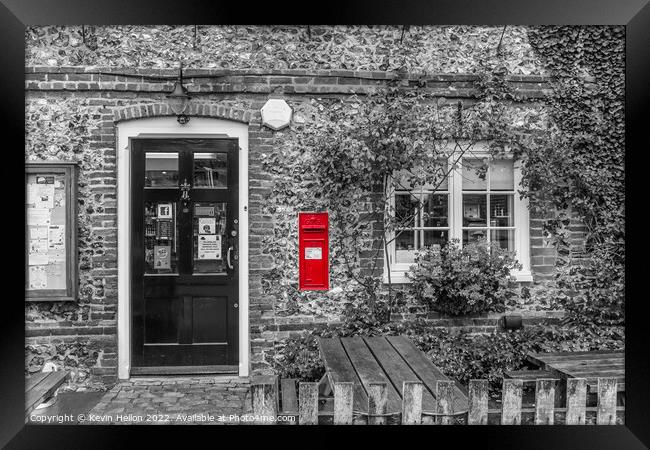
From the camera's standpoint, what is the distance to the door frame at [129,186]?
487 centimetres

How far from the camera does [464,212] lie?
516cm

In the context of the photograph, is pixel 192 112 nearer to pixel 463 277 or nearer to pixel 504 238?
pixel 463 277

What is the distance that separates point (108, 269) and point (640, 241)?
4.51 m

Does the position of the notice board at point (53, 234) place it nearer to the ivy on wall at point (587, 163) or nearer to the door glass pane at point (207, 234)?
the door glass pane at point (207, 234)

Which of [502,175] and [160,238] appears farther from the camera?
[502,175]

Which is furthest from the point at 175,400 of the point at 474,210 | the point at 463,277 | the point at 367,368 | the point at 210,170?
the point at 474,210

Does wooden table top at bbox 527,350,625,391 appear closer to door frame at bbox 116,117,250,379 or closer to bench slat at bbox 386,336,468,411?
bench slat at bbox 386,336,468,411

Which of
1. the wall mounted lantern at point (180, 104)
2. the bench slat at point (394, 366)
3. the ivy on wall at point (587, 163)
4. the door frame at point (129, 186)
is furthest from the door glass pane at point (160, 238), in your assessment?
the ivy on wall at point (587, 163)

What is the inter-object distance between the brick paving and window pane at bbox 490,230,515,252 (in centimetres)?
297

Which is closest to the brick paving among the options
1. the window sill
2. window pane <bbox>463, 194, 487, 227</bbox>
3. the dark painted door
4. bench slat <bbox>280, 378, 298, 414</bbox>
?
the dark painted door

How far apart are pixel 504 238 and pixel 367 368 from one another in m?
2.61

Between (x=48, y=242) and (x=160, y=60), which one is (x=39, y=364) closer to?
(x=48, y=242)

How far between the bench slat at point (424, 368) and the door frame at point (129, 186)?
1736 mm
